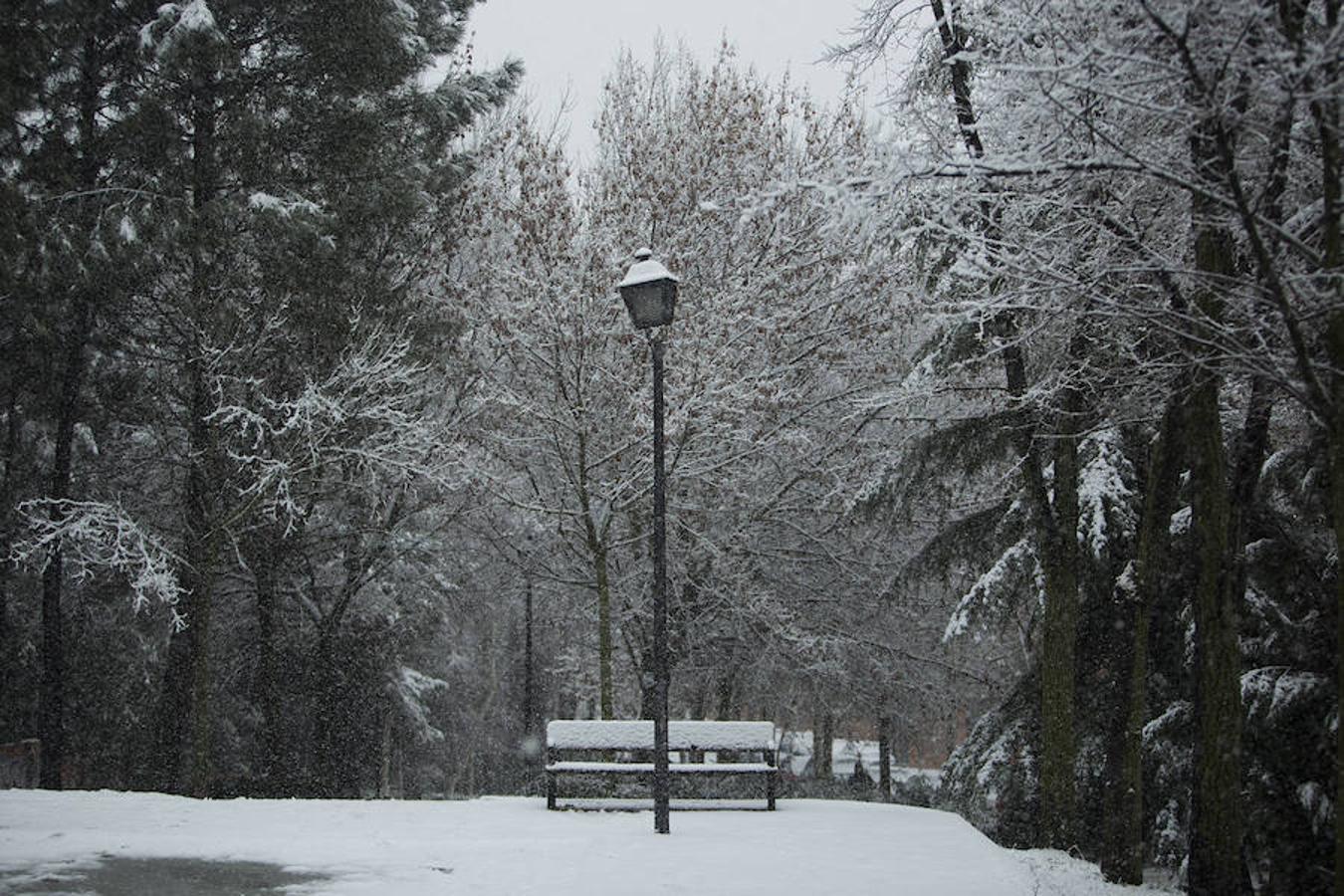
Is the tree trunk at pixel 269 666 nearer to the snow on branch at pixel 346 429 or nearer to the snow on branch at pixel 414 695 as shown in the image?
the snow on branch at pixel 346 429

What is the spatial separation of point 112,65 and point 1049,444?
1235 cm

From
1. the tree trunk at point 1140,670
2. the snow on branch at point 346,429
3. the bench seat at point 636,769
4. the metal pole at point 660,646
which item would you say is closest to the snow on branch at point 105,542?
the snow on branch at point 346,429

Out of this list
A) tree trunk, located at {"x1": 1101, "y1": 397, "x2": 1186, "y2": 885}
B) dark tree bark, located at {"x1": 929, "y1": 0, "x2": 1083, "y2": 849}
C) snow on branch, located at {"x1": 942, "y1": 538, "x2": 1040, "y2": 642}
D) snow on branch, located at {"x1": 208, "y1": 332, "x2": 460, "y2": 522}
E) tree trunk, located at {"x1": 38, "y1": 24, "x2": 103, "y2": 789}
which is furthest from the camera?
tree trunk, located at {"x1": 38, "y1": 24, "x2": 103, "y2": 789}

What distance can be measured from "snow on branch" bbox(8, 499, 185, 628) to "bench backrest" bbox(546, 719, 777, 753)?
14.1 feet

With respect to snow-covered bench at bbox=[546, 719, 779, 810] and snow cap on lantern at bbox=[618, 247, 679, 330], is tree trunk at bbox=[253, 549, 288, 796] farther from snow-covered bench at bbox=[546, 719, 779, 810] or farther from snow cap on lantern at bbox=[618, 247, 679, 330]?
snow cap on lantern at bbox=[618, 247, 679, 330]

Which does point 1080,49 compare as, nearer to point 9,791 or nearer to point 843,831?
point 843,831

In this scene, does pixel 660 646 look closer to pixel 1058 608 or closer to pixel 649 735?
pixel 649 735

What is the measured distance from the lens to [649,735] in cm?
1172

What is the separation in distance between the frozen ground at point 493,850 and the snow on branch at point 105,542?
279 centimetres

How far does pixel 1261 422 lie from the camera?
23.5 ft

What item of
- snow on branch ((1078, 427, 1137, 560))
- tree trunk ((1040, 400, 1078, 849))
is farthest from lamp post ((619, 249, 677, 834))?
snow on branch ((1078, 427, 1137, 560))

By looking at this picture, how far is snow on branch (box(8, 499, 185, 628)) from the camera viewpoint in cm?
1237

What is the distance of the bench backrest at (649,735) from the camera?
37.9ft

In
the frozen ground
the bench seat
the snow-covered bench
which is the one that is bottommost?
the frozen ground
